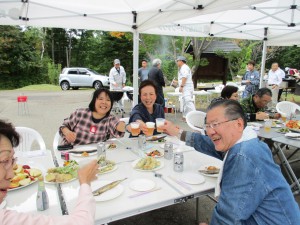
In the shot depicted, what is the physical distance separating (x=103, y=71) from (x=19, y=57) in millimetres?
8555

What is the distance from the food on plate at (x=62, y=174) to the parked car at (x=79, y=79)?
1589 cm

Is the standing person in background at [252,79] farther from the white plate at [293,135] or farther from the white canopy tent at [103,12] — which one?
the white plate at [293,135]

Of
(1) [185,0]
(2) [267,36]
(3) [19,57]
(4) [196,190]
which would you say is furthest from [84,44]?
(4) [196,190]

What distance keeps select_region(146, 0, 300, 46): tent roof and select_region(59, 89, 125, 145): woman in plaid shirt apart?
3.52 metres

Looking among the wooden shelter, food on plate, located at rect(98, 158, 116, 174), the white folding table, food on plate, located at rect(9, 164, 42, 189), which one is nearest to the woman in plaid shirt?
the white folding table

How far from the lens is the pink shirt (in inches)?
41.2

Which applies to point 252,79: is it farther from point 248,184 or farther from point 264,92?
point 248,184

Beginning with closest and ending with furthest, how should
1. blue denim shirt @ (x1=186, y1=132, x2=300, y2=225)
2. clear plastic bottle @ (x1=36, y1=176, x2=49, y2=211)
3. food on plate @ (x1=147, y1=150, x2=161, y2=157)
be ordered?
blue denim shirt @ (x1=186, y1=132, x2=300, y2=225) → clear plastic bottle @ (x1=36, y1=176, x2=49, y2=211) → food on plate @ (x1=147, y1=150, x2=161, y2=157)

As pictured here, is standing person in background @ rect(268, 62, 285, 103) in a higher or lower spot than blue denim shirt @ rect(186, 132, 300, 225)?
higher

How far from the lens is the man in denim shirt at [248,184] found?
4.42ft

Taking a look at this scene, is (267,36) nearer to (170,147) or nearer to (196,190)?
(170,147)

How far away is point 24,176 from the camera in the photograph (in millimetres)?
1910

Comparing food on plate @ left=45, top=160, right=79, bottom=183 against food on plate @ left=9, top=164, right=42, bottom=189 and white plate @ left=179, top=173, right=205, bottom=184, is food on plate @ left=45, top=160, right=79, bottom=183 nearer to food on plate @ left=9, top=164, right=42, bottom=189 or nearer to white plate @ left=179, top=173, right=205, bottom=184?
food on plate @ left=9, top=164, right=42, bottom=189

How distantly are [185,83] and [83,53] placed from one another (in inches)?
1021
